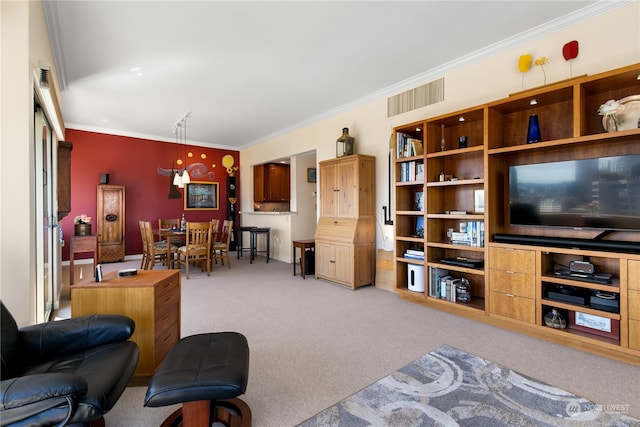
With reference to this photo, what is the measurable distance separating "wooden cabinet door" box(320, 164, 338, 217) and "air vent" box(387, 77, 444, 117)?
48.0 inches

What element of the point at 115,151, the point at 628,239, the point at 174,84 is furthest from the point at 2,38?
the point at 115,151

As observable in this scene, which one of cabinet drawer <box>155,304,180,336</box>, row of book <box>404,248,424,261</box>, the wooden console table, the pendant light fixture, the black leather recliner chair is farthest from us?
the pendant light fixture

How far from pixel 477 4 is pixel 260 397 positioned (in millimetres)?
3475

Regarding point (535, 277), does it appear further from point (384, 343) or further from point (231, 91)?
point (231, 91)

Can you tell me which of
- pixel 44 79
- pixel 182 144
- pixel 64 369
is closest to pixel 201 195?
pixel 182 144

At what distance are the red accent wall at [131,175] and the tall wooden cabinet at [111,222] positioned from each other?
22 centimetres

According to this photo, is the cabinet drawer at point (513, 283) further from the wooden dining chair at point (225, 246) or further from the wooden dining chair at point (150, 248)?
the wooden dining chair at point (150, 248)

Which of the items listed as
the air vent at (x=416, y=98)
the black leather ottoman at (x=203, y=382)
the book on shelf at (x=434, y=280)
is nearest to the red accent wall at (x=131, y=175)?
the air vent at (x=416, y=98)

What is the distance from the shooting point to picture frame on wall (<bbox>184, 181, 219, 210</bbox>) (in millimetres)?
7625

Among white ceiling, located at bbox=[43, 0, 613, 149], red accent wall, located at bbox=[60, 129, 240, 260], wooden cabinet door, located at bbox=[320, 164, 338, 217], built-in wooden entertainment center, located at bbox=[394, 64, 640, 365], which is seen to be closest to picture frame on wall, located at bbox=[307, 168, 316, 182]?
wooden cabinet door, located at bbox=[320, 164, 338, 217]

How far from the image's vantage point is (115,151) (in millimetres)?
6711

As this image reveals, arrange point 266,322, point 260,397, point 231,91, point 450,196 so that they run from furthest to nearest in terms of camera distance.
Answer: point 231,91 → point 450,196 → point 266,322 → point 260,397

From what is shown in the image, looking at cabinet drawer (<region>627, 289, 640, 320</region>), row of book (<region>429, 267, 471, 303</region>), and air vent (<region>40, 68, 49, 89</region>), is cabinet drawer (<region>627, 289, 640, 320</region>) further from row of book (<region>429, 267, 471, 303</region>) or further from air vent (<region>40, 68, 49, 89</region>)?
air vent (<region>40, 68, 49, 89</region>)

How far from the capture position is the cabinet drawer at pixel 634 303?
2236 mm
